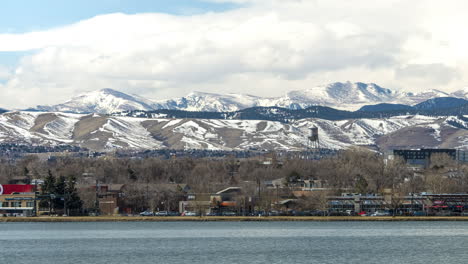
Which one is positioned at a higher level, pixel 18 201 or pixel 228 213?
pixel 18 201

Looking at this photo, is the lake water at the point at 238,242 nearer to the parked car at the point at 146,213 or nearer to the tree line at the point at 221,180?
the parked car at the point at 146,213

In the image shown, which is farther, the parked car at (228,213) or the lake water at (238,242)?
the parked car at (228,213)

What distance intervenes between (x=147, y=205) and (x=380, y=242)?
196 ft

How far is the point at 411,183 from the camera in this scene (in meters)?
154

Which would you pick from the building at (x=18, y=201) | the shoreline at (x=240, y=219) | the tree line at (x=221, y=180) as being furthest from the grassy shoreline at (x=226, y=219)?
the building at (x=18, y=201)

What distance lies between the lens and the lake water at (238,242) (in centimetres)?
6850

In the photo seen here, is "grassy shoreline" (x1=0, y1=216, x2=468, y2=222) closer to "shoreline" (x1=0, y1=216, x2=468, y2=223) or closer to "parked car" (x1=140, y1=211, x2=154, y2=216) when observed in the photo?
"shoreline" (x1=0, y1=216, x2=468, y2=223)

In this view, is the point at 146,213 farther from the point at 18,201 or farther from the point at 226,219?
the point at 18,201

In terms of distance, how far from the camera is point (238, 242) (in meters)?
82.4

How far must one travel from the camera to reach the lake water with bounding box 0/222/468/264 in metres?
68.5

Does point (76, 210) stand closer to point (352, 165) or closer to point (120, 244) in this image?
point (120, 244)

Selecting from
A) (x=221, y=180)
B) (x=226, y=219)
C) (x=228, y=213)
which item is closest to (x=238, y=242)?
(x=226, y=219)

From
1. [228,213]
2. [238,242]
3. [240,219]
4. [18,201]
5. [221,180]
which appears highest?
[221,180]

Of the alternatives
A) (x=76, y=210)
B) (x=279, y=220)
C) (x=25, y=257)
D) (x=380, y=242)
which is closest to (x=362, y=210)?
(x=279, y=220)
